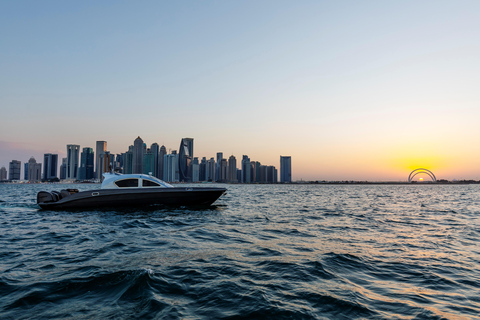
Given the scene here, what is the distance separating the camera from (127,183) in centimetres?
1961

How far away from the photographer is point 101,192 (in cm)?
1905

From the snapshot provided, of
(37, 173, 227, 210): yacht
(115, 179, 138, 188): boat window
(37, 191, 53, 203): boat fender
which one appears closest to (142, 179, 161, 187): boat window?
(37, 173, 227, 210): yacht

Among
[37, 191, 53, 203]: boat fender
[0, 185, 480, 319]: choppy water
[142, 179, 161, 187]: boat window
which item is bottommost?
[0, 185, 480, 319]: choppy water

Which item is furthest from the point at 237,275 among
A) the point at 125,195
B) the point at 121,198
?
the point at 121,198

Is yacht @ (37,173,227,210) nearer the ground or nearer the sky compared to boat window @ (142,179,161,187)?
nearer the ground

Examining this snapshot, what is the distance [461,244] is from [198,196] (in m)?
14.7

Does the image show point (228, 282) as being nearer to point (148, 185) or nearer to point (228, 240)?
point (228, 240)

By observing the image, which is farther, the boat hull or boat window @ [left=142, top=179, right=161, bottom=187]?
boat window @ [left=142, top=179, right=161, bottom=187]

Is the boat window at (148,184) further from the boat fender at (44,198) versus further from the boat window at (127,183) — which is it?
the boat fender at (44,198)

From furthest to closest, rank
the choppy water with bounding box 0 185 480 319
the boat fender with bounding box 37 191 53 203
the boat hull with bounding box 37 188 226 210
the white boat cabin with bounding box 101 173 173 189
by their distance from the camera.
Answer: the boat fender with bounding box 37 191 53 203
the white boat cabin with bounding box 101 173 173 189
the boat hull with bounding box 37 188 226 210
the choppy water with bounding box 0 185 480 319

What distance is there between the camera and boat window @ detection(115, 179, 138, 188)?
64.1ft

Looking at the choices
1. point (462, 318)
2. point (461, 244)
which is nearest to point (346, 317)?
point (462, 318)

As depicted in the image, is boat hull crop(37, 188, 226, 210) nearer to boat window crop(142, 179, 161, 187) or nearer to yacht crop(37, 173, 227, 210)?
yacht crop(37, 173, 227, 210)

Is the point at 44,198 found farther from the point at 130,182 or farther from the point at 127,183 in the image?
the point at 130,182
